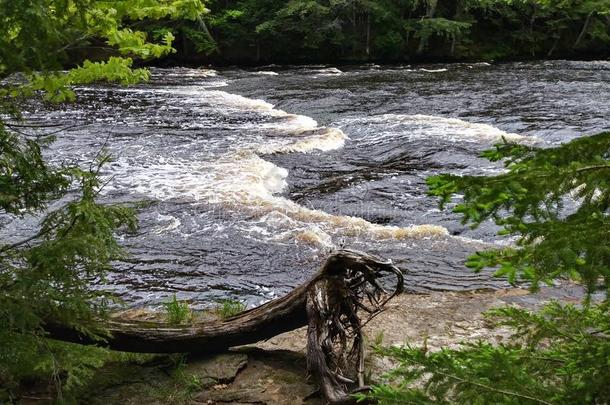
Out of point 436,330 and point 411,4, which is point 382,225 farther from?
point 411,4

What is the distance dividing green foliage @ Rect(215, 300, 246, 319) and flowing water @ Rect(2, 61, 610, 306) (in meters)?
0.38

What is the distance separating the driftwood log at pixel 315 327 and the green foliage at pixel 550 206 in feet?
7.10

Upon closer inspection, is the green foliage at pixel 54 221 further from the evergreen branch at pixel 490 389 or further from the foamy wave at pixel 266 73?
the foamy wave at pixel 266 73

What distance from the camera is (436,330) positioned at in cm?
505

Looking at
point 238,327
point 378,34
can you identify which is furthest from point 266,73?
point 238,327

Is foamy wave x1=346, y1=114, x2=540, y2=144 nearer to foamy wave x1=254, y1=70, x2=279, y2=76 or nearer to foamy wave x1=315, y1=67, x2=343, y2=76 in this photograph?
foamy wave x1=315, y1=67, x2=343, y2=76

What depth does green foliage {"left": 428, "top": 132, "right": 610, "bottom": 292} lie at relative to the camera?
189 cm

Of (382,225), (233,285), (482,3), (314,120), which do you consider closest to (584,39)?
(482,3)

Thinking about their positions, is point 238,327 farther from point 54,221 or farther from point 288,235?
point 288,235

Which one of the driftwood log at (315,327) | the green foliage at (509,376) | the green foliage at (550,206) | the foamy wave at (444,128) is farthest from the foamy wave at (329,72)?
the green foliage at (550,206)

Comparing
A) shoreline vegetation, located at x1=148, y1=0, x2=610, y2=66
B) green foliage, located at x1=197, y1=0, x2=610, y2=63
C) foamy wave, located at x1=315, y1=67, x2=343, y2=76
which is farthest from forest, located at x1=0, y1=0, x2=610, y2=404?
green foliage, located at x1=197, y1=0, x2=610, y2=63

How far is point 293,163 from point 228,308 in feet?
21.5

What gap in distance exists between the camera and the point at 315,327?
4215 millimetres

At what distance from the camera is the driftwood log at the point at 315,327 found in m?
4.11
